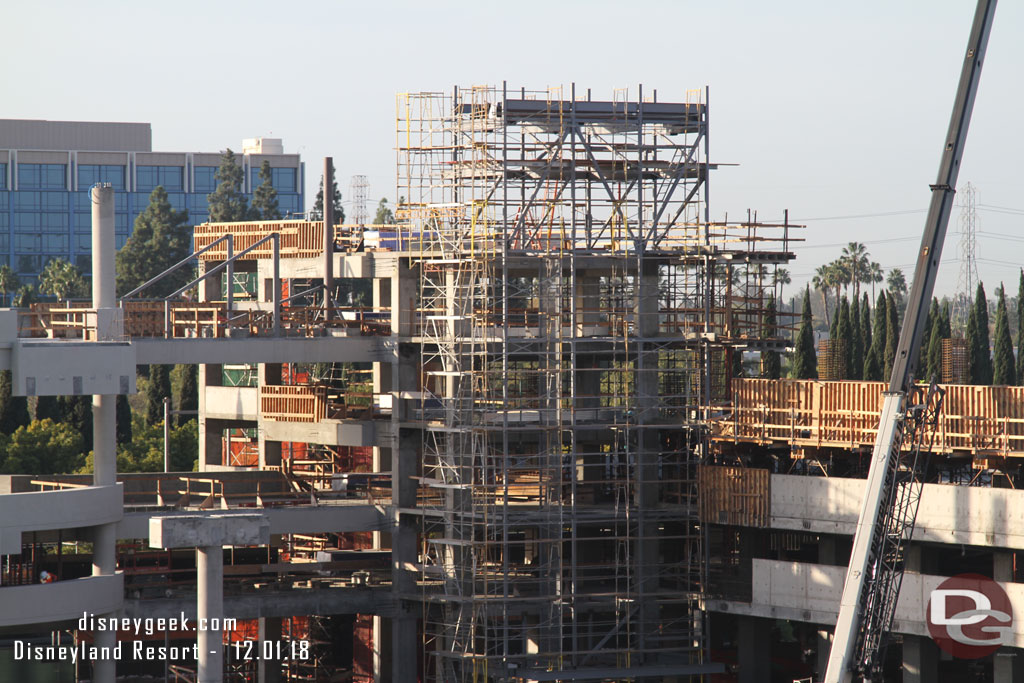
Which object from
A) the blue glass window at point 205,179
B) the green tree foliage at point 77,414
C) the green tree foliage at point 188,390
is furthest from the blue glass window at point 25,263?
the green tree foliage at point 77,414

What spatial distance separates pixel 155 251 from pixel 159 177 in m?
38.7

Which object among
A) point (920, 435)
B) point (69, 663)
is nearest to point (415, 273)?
point (920, 435)

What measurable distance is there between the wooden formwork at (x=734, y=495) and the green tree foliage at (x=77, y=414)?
48446 mm

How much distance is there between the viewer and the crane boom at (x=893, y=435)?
144 feet

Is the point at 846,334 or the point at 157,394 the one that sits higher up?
the point at 846,334

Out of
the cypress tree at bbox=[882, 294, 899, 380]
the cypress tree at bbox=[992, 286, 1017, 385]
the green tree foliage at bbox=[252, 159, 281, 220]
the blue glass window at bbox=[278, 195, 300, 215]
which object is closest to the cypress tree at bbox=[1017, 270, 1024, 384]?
the cypress tree at bbox=[992, 286, 1017, 385]

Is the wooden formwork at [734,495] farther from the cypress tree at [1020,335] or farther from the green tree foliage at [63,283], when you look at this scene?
the green tree foliage at [63,283]

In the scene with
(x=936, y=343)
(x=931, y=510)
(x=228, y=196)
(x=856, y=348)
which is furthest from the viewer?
(x=228, y=196)

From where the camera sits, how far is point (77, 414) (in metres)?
91.6

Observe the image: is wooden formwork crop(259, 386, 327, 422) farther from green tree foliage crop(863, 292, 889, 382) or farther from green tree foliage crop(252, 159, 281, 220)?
green tree foliage crop(252, 159, 281, 220)

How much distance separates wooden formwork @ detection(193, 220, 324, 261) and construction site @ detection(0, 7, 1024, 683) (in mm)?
4131

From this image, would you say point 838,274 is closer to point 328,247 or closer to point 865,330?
point 865,330

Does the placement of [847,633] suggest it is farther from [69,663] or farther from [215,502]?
[69,663]

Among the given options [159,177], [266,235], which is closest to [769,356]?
[266,235]
